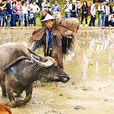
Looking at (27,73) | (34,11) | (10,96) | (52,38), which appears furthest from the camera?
(34,11)

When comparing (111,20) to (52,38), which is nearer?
(52,38)

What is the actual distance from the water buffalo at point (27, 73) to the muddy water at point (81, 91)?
0.43 metres

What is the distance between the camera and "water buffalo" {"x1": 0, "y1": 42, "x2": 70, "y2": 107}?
7312 millimetres

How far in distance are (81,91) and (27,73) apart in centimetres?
210

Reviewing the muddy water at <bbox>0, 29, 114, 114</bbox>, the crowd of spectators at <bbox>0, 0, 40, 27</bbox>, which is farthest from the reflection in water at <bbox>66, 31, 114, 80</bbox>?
the crowd of spectators at <bbox>0, 0, 40, 27</bbox>

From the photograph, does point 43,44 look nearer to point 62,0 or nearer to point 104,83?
point 104,83

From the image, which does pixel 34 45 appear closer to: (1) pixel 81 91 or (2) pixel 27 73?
(1) pixel 81 91

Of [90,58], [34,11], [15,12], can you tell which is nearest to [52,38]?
[90,58]

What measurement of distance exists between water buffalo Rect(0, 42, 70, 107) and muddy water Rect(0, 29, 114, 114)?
16.9 inches

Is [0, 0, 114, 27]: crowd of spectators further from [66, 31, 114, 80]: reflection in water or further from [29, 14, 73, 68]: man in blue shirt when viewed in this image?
[29, 14, 73, 68]: man in blue shirt

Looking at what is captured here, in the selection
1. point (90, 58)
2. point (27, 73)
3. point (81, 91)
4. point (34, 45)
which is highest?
point (34, 45)

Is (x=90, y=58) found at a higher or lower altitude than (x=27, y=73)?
lower

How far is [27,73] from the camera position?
740 cm

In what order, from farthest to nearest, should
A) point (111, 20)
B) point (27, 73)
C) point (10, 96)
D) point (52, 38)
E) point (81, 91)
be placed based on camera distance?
1. point (111, 20)
2. point (52, 38)
3. point (81, 91)
4. point (10, 96)
5. point (27, 73)
